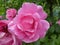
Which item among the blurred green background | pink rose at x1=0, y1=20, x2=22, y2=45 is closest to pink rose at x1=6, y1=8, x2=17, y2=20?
pink rose at x1=0, y1=20, x2=22, y2=45

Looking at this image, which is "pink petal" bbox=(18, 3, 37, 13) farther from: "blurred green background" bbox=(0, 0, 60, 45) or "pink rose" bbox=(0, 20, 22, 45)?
"blurred green background" bbox=(0, 0, 60, 45)

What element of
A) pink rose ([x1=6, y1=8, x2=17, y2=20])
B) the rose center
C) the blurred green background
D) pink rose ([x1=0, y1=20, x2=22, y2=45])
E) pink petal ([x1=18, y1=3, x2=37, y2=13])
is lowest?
the blurred green background

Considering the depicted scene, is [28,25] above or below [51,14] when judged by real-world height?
above

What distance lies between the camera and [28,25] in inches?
31.0

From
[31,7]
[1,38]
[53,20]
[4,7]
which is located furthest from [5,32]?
[4,7]

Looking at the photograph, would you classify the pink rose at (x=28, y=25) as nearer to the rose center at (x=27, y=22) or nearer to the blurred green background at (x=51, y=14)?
the rose center at (x=27, y=22)

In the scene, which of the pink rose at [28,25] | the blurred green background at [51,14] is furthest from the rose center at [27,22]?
the blurred green background at [51,14]

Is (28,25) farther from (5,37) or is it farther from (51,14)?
(51,14)

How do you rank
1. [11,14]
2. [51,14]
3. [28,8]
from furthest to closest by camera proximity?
[51,14], [11,14], [28,8]

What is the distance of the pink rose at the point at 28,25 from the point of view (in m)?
0.77

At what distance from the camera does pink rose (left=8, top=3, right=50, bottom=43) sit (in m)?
0.77

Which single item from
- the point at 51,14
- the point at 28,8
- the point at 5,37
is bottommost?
the point at 51,14

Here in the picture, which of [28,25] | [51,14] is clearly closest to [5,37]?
[28,25]

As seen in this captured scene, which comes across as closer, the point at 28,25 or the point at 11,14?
the point at 28,25
